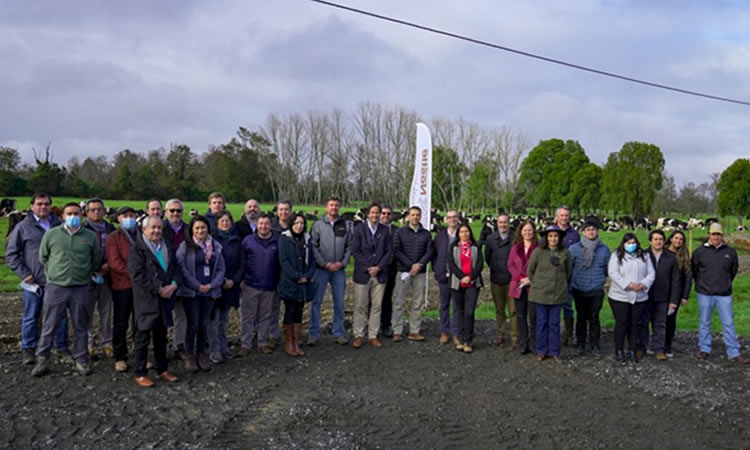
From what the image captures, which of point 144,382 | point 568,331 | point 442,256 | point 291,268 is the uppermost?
point 442,256

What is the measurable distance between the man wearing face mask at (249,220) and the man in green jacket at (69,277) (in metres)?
1.97

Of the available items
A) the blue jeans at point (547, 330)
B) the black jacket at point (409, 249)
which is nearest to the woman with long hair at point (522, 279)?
the blue jeans at point (547, 330)

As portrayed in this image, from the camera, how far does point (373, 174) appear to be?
75500mm

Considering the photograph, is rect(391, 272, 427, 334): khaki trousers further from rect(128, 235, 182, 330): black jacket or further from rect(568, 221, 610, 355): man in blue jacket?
rect(128, 235, 182, 330): black jacket

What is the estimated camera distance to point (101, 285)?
712 cm

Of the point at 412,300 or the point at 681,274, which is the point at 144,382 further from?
the point at 681,274

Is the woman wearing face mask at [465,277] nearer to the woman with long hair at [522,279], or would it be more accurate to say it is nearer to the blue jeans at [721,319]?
the woman with long hair at [522,279]

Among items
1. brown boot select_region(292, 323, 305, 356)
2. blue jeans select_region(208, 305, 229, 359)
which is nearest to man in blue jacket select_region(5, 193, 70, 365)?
blue jeans select_region(208, 305, 229, 359)

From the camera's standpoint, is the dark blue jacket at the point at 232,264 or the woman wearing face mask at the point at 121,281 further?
the dark blue jacket at the point at 232,264

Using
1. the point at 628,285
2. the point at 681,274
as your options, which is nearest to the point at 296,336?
the point at 628,285

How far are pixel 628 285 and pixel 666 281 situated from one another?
664 mm

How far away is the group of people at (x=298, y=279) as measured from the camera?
6.42m

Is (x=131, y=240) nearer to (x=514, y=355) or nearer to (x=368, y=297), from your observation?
(x=368, y=297)

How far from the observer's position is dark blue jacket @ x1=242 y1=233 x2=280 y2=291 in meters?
7.46
